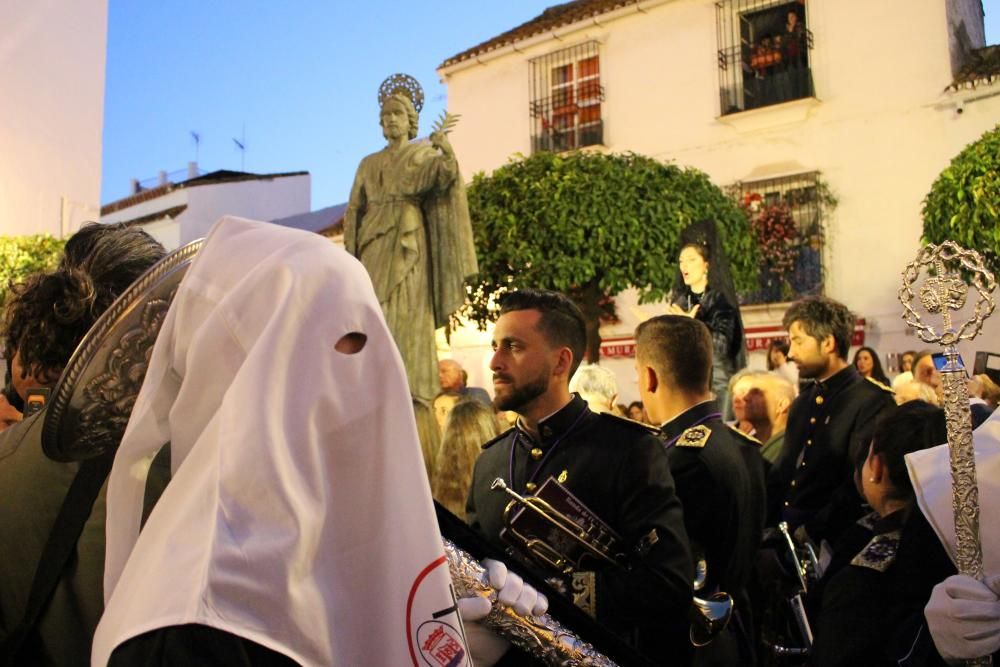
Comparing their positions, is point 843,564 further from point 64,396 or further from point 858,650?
point 64,396

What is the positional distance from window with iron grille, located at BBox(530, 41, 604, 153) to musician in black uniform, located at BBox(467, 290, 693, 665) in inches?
704

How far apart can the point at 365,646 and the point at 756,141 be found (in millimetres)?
18556

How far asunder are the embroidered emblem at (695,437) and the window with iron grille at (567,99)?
17692mm

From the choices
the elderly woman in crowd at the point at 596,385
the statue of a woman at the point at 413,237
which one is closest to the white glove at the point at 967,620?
the elderly woman in crowd at the point at 596,385

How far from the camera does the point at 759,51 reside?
18.9 meters

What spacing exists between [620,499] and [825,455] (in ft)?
7.48

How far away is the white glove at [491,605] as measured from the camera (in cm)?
171

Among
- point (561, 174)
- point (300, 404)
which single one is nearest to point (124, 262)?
point (300, 404)

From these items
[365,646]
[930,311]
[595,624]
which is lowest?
[595,624]

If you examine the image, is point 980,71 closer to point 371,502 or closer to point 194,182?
point 371,502

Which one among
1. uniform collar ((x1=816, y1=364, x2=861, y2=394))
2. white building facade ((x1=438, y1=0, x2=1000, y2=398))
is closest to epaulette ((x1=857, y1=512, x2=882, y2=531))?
uniform collar ((x1=816, y1=364, x2=861, y2=394))

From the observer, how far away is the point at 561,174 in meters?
14.0

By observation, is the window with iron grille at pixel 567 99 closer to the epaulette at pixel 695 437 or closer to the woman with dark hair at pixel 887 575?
the epaulette at pixel 695 437

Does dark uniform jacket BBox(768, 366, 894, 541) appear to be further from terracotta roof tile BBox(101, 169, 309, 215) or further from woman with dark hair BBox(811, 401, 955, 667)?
terracotta roof tile BBox(101, 169, 309, 215)
